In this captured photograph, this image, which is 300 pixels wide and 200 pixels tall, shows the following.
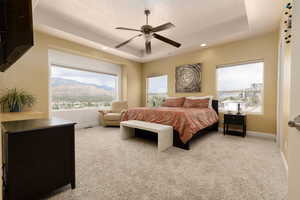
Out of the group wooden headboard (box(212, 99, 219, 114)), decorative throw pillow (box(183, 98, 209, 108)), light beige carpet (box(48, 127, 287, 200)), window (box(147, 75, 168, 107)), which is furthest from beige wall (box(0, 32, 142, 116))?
wooden headboard (box(212, 99, 219, 114))

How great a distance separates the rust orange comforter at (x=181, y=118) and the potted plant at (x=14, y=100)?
2.26m

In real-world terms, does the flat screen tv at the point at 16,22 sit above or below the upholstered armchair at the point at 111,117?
above

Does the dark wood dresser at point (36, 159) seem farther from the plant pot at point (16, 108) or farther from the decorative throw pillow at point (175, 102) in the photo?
the decorative throw pillow at point (175, 102)

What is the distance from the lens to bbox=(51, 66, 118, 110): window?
4.03 m

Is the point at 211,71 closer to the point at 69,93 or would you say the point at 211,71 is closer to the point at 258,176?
the point at 258,176

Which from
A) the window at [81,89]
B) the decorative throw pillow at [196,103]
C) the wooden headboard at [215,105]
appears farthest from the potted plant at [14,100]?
the wooden headboard at [215,105]

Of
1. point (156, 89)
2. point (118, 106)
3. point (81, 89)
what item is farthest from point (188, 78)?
point (81, 89)

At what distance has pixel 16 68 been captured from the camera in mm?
2910

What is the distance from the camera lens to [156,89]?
5.64 meters

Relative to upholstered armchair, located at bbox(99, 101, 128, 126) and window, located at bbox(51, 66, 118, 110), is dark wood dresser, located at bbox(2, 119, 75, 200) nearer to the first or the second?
upholstered armchair, located at bbox(99, 101, 128, 126)

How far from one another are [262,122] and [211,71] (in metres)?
1.88

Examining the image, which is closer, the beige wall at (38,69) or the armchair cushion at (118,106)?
the beige wall at (38,69)

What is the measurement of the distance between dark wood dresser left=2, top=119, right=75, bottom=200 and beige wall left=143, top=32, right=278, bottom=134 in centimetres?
395

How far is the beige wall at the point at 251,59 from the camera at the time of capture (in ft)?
10.4
